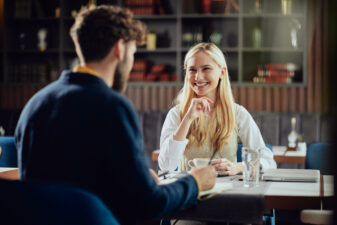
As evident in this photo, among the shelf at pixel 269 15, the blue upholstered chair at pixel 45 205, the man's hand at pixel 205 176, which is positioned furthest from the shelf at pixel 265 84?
the blue upholstered chair at pixel 45 205

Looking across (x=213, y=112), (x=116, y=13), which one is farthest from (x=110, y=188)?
(x=213, y=112)

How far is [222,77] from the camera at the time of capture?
2.54 meters

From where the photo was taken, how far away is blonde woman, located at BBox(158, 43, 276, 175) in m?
2.34

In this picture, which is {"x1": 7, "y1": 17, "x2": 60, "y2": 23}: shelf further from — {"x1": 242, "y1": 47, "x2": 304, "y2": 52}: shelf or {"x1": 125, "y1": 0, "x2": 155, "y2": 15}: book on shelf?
{"x1": 242, "y1": 47, "x2": 304, "y2": 52}: shelf

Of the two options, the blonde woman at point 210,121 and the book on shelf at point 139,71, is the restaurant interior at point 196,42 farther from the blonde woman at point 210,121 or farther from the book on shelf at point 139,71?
the blonde woman at point 210,121

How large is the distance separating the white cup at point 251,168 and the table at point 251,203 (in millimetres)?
111

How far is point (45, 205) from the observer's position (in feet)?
3.16

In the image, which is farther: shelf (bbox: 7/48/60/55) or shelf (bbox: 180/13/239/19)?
shelf (bbox: 7/48/60/55)

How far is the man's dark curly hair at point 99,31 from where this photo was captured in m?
1.31

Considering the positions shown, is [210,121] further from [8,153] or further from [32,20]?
[32,20]

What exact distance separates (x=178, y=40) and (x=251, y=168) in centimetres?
395

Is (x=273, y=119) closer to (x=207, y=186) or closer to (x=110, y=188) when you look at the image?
(x=207, y=186)

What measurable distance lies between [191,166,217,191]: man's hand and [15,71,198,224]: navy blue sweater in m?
0.24

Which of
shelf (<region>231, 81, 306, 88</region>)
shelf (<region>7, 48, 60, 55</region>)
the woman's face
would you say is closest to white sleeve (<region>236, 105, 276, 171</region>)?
the woman's face
